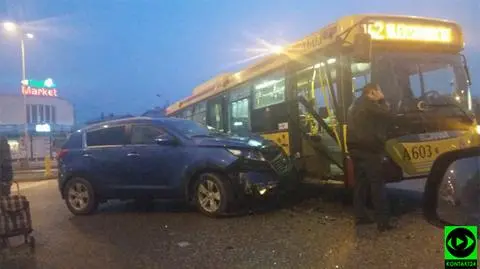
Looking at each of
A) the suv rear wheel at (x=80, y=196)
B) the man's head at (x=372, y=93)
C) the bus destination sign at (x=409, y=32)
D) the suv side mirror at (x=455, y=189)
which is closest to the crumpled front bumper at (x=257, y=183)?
the man's head at (x=372, y=93)

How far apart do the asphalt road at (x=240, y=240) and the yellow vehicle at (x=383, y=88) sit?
3.18 feet

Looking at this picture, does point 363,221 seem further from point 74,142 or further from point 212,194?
point 74,142

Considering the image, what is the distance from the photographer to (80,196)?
30.7 feet

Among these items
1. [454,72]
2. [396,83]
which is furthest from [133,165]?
[454,72]

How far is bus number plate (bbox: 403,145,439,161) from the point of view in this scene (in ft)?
24.2

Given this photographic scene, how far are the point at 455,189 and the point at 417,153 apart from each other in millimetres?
4839

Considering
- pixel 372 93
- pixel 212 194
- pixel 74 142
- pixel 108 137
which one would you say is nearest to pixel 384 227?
pixel 372 93

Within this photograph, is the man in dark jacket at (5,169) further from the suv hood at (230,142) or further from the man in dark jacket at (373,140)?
the man in dark jacket at (373,140)

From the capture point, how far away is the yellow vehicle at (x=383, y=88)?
7.45 meters

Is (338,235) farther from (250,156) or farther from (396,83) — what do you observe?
(396,83)

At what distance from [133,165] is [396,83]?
4.63 m

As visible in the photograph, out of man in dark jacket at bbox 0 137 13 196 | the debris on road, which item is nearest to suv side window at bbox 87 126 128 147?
man in dark jacket at bbox 0 137 13 196

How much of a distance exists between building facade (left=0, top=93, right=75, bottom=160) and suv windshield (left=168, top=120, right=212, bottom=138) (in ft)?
157

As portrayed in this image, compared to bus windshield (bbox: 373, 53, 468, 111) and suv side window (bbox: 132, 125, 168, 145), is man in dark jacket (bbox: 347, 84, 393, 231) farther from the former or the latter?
suv side window (bbox: 132, 125, 168, 145)
